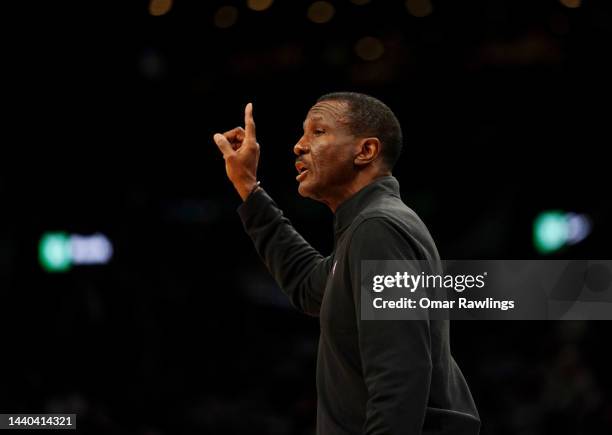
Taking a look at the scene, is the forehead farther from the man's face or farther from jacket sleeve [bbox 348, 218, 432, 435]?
jacket sleeve [bbox 348, 218, 432, 435]

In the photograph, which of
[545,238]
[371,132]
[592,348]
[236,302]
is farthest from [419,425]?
[545,238]

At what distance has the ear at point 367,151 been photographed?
2135 millimetres

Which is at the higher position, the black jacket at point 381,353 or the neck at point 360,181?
the neck at point 360,181

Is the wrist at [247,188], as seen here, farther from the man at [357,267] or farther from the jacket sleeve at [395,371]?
the jacket sleeve at [395,371]

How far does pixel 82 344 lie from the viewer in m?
6.70

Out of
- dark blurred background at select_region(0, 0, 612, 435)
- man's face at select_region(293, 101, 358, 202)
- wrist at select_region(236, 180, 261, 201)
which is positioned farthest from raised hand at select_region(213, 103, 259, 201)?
dark blurred background at select_region(0, 0, 612, 435)

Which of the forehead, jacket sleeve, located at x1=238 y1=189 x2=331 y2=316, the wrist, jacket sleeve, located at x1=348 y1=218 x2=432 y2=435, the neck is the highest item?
the forehead

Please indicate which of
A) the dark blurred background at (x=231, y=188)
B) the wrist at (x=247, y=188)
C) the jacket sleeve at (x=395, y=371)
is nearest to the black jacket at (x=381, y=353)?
the jacket sleeve at (x=395, y=371)

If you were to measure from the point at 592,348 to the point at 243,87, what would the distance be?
4332 mm

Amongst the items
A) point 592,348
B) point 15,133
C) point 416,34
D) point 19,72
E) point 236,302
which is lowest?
point 592,348

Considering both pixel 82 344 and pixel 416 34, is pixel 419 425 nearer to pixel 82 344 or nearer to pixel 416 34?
pixel 82 344

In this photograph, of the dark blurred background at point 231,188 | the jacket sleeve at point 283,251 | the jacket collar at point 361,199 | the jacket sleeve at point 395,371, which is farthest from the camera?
the dark blurred background at point 231,188

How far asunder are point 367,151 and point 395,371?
2.04 feet

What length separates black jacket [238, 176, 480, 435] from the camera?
1.74 metres
